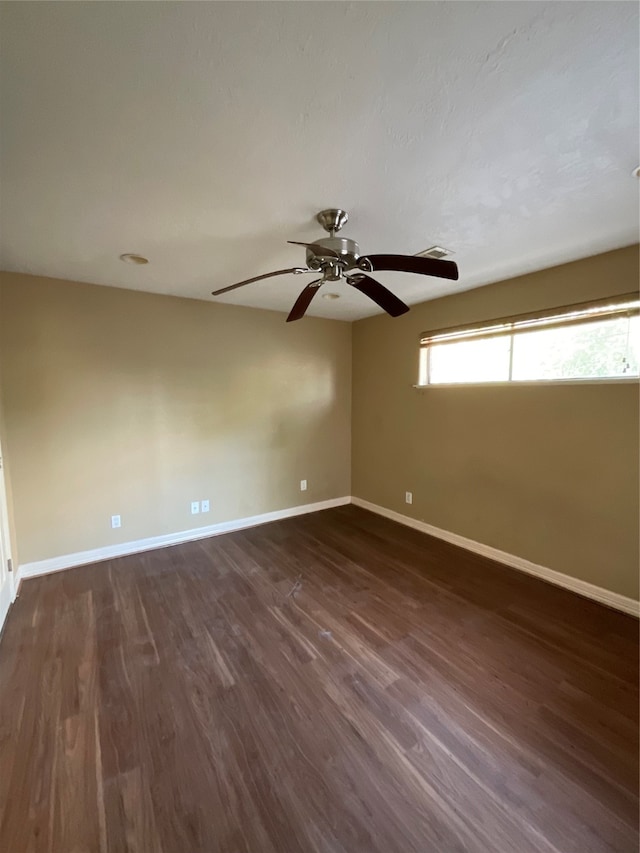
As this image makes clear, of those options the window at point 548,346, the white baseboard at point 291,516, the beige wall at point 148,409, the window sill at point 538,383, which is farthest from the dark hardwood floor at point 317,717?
the window at point 548,346

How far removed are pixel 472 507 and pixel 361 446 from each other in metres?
1.66

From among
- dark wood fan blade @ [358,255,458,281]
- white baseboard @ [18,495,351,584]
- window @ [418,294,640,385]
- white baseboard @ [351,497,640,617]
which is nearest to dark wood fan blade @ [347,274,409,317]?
dark wood fan blade @ [358,255,458,281]

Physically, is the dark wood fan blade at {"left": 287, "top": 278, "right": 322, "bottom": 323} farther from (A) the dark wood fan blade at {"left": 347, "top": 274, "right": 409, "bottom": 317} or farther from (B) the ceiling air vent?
(B) the ceiling air vent

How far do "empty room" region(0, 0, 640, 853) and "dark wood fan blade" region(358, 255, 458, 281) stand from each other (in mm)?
29

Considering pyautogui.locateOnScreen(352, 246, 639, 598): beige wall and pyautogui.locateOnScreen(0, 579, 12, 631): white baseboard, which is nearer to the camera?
pyautogui.locateOnScreen(0, 579, 12, 631): white baseboard

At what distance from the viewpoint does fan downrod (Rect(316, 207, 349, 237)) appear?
184 cm

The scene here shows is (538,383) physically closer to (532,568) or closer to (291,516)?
(532,568)

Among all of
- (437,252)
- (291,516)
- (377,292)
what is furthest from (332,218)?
(291,516)

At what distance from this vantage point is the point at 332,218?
188 cm

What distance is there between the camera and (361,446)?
15.2 ft

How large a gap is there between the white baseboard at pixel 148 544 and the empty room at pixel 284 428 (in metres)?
0.03

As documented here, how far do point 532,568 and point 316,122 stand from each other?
331cm

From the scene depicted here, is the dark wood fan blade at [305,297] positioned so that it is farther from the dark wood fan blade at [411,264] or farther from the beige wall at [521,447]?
the beige wall at [521,447]

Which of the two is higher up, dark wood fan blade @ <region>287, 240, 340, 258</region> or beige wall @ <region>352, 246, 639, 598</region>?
dark wood fan blade @ <region>287, 240, 340, 258</region>
